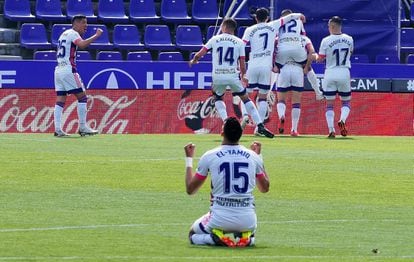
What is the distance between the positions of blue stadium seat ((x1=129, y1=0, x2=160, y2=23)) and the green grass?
10.7 meters

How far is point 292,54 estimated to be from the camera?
93.7 feet

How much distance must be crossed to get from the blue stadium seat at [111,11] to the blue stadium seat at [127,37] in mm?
790

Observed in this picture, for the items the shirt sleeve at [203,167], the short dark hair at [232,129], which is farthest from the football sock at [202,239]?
the short dark hair at [232,129]

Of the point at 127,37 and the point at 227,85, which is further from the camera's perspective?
the point at 127,37

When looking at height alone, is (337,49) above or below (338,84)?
above

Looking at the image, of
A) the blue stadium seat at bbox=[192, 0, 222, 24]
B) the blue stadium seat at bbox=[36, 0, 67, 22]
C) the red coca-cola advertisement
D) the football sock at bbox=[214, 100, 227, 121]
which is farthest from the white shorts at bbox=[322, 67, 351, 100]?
the blue stadium seat at bbox=[36, 0, 67, 22]

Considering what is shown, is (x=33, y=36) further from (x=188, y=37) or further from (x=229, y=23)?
(x=229, y=23)

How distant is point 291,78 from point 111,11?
9.32 meters

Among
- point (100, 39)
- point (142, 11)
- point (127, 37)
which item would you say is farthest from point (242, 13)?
point (100, 39)

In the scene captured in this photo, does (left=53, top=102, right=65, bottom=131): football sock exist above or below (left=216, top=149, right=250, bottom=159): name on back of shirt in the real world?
above

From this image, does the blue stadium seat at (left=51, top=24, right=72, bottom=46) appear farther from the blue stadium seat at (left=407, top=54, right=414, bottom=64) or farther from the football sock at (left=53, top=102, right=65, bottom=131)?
the blue stadium seat at (left=407, top=54, right=414, bottom=64)

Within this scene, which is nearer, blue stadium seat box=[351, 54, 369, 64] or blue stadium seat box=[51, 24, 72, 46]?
blue stadium seat box=[51, 24, 72, 46]

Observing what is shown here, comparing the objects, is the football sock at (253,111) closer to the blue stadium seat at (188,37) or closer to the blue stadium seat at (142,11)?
the blue stadium seat at (188,37)

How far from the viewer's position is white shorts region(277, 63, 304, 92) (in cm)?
2847
